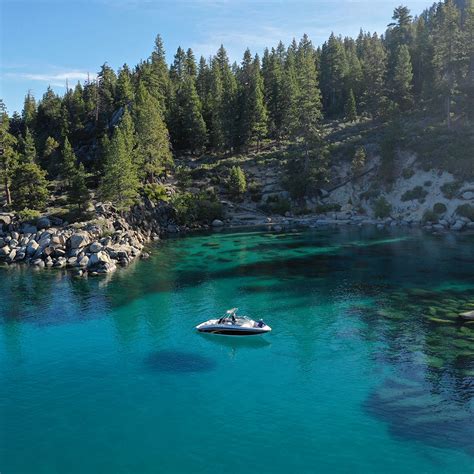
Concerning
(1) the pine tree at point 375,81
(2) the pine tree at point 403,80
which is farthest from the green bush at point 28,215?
(2) the pine tree at point 403,80

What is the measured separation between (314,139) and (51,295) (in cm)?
7265

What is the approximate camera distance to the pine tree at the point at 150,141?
100312 mm

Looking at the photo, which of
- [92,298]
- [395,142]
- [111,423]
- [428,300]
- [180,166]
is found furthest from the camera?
[180,166]

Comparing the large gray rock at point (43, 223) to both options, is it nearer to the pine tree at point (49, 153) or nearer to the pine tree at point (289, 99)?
the pine tree at point (49, 153)

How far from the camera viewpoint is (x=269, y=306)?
156ft

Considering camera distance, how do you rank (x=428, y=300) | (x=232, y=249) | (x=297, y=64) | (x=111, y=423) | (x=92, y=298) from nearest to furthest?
(x=111, y=423)
(x=428, y=300)
(x=92, y=298)
(x=232, y=249)
(x=297, y=64)

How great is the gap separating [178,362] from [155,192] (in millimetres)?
67027

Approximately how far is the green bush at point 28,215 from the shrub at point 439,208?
7329 cm

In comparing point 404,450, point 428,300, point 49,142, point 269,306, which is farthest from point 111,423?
point 49,142

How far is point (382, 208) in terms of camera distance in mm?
96500

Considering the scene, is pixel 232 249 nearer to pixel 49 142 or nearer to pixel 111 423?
pixel 111 423

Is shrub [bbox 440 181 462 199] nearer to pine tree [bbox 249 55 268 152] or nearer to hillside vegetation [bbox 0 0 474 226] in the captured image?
hillside vegetation [bbox 0 0 474 226]

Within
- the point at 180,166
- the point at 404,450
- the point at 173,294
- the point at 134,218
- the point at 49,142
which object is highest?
the point at 49,142

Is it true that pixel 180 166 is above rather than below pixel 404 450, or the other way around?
above
